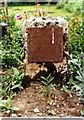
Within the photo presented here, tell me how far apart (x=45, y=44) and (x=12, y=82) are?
0.35m

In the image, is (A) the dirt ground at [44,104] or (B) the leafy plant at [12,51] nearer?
(A) the dirt ground at [44,104]

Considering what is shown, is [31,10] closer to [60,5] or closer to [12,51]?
[60,5]

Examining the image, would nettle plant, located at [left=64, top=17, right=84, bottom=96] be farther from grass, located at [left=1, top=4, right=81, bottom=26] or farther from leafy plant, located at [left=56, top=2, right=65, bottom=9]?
leafy plant, located at [left=56, top=2, right=65, bottom=9]

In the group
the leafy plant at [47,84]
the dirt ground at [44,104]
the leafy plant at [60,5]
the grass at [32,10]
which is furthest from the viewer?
the leafy plant at [60,5]

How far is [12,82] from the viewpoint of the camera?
2920 mm

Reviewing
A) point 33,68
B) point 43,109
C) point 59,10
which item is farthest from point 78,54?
point 59,10

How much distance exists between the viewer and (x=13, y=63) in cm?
331

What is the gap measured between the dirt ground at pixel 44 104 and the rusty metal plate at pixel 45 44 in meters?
0.21

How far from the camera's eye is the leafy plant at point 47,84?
2.83 metres

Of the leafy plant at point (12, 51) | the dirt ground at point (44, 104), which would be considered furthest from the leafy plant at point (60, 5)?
the dirt ground at point (44, 104)

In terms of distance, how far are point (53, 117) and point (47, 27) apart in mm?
650

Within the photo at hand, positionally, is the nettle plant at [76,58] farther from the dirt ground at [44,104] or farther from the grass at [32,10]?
the grass at [32,10]

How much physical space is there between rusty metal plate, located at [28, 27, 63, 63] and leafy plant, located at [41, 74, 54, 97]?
129 millimetres

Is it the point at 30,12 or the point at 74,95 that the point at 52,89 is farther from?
the point at 30,12
